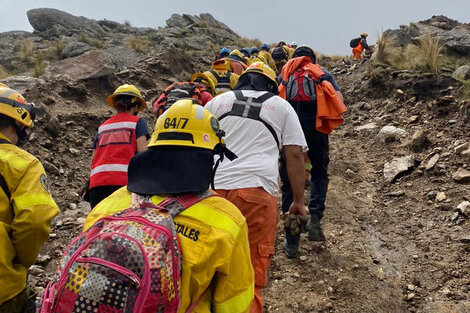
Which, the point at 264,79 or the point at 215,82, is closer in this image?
the point at 264,79

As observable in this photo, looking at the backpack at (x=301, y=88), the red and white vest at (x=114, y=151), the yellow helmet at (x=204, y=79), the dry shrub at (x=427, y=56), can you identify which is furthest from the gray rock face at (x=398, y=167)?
the red and white vest at (x=114, y=151)

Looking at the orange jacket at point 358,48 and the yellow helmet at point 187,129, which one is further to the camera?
the orange jacket at point 358,48

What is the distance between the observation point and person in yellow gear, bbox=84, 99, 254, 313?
133 cm

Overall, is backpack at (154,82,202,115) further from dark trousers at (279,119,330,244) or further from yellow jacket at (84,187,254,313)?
yellow jacket at (84,187,254,313)

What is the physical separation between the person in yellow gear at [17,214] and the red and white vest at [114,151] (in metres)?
1.20

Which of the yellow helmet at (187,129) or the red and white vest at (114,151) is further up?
the yellow helmet at (187,129)

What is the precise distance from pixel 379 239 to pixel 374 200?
112 cm

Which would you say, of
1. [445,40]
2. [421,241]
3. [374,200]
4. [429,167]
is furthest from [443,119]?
[445,40]

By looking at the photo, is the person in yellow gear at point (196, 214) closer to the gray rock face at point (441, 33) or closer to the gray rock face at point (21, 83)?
the gray rock face at point (21, 83)

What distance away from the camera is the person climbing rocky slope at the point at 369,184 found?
3557 mm

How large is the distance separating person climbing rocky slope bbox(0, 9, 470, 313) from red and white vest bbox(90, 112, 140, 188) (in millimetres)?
1445

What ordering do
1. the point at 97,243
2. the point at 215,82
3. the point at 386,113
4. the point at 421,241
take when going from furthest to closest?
the point at 386,113 < the point at 215,82 < the point at 421,241 < the point at 97,243

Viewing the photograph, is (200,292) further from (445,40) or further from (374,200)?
(445,40)

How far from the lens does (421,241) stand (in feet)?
A: 14.0
